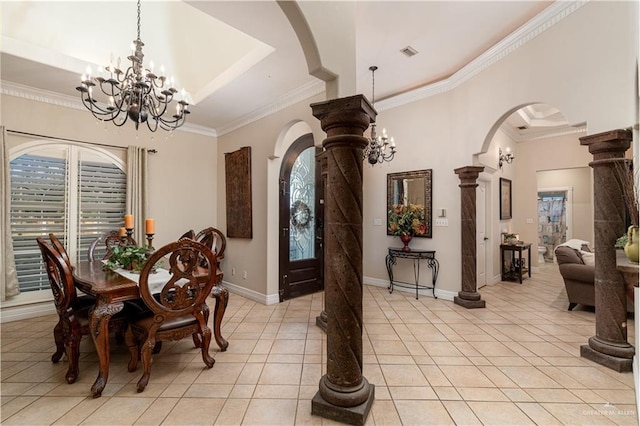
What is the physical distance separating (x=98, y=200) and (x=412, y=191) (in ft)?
15.9

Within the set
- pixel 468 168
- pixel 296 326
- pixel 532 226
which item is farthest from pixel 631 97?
pixel 532 226

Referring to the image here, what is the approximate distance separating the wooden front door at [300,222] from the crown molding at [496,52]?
1.73 metres

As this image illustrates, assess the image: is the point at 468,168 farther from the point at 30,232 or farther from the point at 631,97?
the point at 30,232

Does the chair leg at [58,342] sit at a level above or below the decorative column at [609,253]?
below

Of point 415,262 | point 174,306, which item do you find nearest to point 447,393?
point 174,306

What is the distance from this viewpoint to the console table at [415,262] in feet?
14.5

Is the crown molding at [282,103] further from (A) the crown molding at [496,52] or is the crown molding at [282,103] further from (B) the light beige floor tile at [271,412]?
(B) the light beige floor tile at [271,412]

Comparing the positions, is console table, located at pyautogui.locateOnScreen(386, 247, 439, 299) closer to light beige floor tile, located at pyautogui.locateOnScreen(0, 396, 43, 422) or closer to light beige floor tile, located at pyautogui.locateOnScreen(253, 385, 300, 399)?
light beige floor tile, located at pyautogui.locateOnScreen(253, 385, 300, 399)

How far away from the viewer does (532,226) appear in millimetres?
6578

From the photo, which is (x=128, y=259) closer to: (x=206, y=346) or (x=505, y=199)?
(x=206, y=346)

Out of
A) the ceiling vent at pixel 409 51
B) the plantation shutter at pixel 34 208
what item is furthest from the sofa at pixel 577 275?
the plantation shutter at pixel 34 208

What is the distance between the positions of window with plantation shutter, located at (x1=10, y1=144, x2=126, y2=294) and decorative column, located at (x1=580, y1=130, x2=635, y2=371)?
583cm

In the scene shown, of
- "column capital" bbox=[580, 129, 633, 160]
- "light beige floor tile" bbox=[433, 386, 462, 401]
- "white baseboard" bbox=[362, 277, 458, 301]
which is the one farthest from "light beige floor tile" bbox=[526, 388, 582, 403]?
"white baseboard" bbox=[362, 277, 458, 301]

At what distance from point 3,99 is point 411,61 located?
5.19 m
